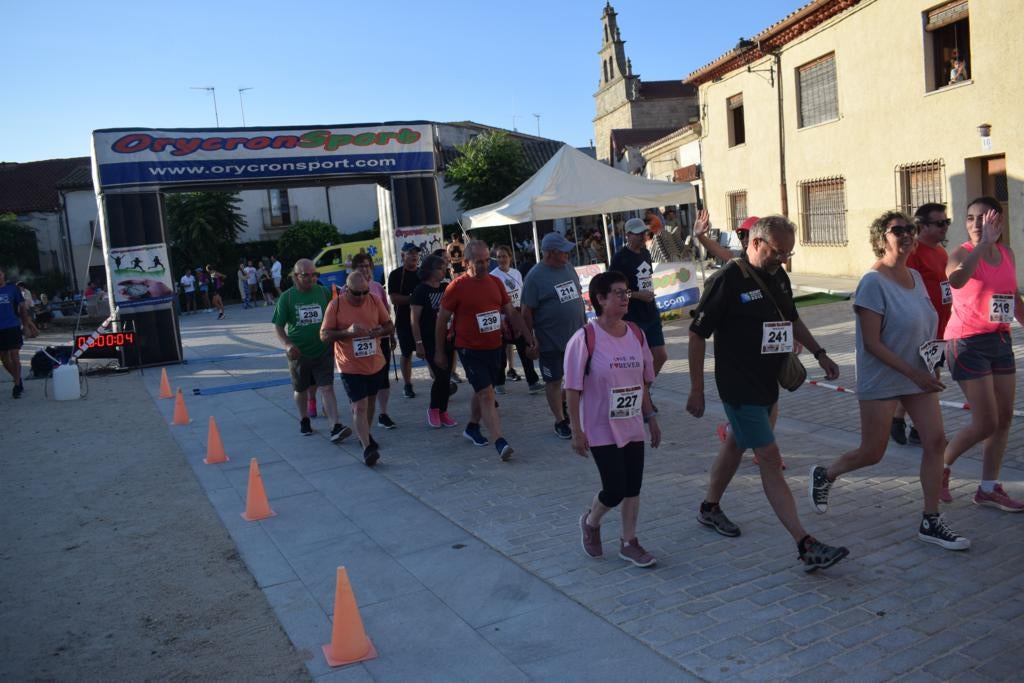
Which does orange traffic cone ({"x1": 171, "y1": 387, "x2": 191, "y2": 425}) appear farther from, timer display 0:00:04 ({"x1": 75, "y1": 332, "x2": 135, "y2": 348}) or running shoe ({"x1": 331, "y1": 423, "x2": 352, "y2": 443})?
timer display 0:00:04 ({"x1": 75, "y1": 332, "x2": 135, "y2": 348})

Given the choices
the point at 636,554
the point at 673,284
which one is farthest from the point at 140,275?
the point at 636,554

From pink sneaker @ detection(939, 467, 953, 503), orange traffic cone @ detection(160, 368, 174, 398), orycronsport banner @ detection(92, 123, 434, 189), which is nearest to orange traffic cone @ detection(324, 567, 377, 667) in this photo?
pink sneaker @ detection(939, 467, 953, 503)

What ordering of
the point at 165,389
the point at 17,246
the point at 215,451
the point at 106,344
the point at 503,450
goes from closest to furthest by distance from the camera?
the point at 503,450, the point at 215,451, the point at 165,389, the point at 106,344, the point at 17,246

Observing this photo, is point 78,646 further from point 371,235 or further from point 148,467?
point 371,235

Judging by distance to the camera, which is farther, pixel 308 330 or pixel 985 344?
pixel 308 330

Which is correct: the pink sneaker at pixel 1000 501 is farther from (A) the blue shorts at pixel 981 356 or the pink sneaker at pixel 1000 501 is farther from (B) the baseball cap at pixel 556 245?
(B) the baseball cap at pixel 556 245

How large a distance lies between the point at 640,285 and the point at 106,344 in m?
10.6

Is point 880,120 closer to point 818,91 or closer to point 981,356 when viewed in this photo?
point 818,91

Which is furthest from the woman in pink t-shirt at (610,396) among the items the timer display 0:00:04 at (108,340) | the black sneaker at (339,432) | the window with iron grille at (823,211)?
the window with iron grille at (823,211)

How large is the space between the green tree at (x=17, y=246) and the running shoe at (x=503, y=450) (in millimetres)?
39885

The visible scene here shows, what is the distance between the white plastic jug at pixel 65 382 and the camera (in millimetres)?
13227

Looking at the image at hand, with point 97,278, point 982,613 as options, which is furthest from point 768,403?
point 97,278

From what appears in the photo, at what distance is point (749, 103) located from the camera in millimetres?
24922

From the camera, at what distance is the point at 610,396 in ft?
15.9
